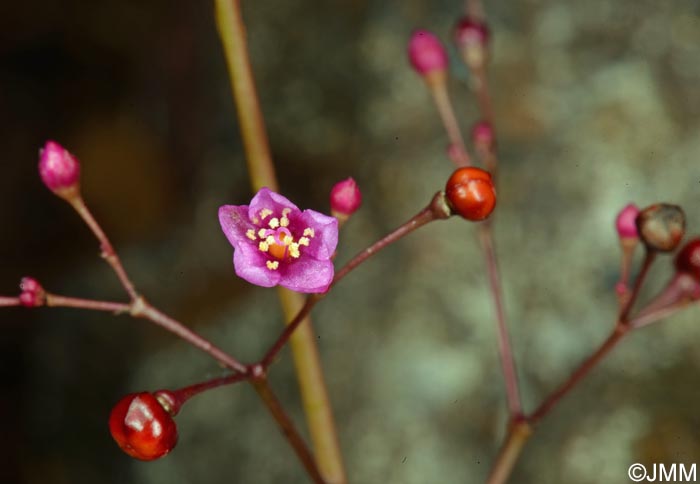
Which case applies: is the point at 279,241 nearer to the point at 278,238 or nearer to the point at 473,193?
the point at 278,238

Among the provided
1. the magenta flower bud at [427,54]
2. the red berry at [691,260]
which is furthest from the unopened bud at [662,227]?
the magenta flower bud at [427,54]

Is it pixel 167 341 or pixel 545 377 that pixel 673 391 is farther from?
pixel 167 341

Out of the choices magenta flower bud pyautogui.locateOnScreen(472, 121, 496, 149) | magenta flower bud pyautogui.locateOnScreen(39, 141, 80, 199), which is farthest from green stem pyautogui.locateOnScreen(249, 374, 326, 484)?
magenta flower bud pyautogui.locateOnScreen(472, 121, 496, 149)

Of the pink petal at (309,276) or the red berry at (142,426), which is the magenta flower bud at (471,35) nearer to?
the pink petal at (309,276)

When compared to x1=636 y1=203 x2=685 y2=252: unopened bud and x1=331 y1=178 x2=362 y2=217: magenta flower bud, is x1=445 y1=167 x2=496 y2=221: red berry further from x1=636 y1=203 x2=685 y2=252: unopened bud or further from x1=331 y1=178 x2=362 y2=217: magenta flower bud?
x1=636 y1=203 x2=685 y2=252: unopened bud

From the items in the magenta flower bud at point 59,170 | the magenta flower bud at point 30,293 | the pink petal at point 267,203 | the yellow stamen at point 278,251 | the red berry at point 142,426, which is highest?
the magenta flower bud at point 59,170
